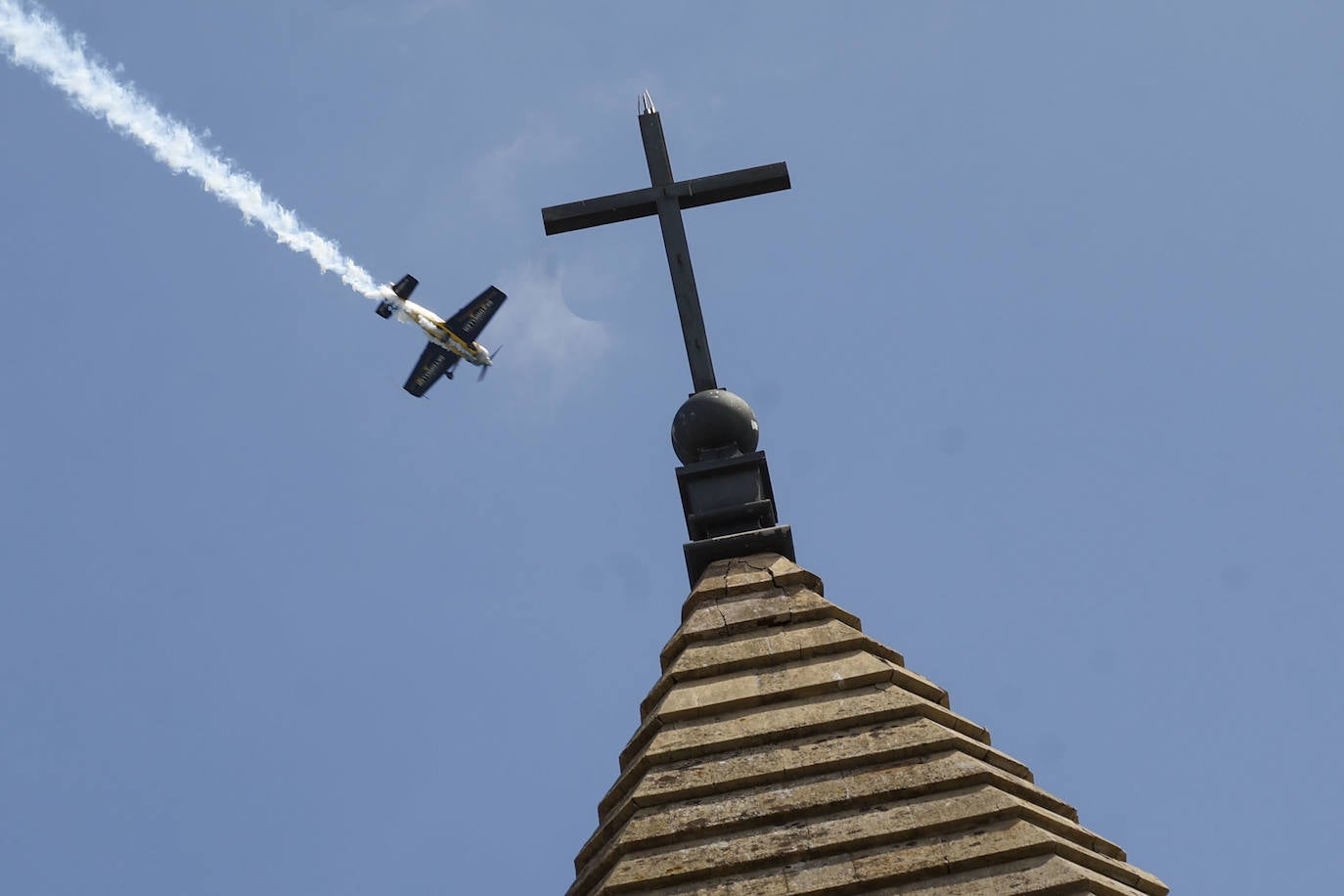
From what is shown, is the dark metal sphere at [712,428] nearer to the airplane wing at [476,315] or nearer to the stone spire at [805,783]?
the stone spire at [805,783]

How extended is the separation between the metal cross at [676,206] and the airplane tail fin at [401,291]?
35.0m

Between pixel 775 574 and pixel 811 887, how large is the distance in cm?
271

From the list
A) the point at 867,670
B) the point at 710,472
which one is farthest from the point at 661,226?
the point at 867,670

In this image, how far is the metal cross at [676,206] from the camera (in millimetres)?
12219

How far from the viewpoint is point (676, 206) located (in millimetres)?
12633

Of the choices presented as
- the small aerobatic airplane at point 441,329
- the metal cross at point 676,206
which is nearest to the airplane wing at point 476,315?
the small aerobatic airplane at point 441,329

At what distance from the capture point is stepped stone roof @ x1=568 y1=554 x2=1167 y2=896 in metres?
8.02

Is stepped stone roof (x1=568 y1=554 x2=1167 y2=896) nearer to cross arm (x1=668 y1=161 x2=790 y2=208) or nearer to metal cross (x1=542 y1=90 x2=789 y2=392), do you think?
metal cross (x1=542 y1=90 x2=789 y2=392)

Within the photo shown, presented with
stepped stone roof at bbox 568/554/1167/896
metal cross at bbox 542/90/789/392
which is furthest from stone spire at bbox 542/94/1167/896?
metal cross at bbox 542/90/789/392

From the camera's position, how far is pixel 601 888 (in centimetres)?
821

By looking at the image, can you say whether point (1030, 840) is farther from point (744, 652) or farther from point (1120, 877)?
point (744, 652)

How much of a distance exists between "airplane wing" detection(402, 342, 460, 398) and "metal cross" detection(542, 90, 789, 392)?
130 feet

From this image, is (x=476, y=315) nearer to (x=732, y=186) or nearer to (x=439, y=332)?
(x=439, y=332)

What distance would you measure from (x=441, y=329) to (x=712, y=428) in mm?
37735
